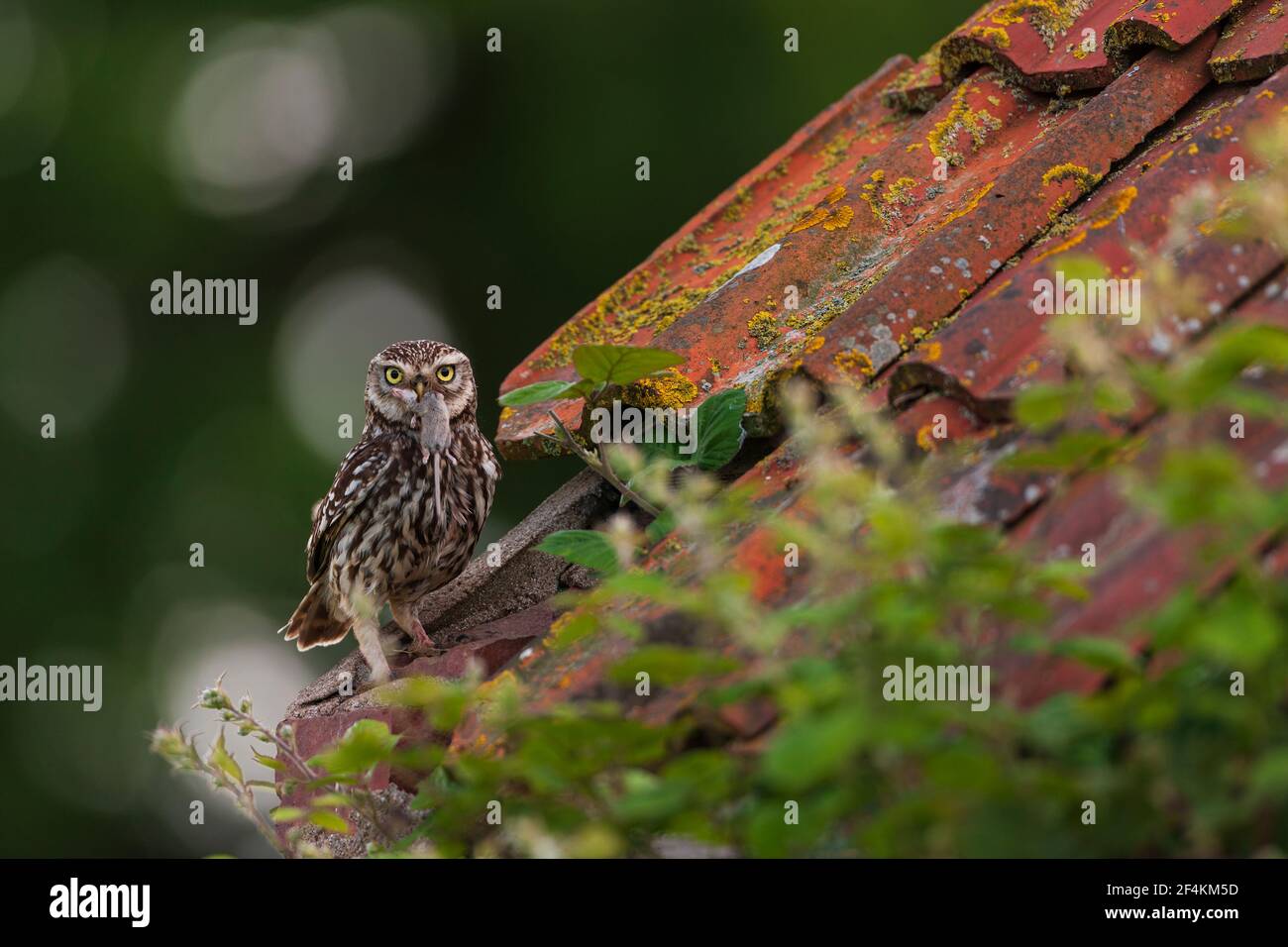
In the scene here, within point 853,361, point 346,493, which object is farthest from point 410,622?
point 853,361

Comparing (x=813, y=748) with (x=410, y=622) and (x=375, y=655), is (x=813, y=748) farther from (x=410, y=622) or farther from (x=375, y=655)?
(x=410, y=622)

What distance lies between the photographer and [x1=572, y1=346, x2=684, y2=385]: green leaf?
115 inches

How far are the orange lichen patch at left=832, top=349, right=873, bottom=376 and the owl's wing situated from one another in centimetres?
208

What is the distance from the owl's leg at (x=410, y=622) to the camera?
397cm

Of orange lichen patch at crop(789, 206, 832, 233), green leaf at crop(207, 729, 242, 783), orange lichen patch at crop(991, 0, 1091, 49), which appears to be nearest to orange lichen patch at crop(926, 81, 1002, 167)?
orange lichen patch at crop(991, 0, 1091, 49)

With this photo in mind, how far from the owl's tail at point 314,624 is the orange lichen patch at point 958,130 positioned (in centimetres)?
233

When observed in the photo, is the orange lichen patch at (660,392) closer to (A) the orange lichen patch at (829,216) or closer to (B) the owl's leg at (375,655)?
(A) the orange lichen patch at (829,216)

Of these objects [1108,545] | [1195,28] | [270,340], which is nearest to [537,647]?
[1108,545]

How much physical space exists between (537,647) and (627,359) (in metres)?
0.56

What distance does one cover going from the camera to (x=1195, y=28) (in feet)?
11.4

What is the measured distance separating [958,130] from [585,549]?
1762mm

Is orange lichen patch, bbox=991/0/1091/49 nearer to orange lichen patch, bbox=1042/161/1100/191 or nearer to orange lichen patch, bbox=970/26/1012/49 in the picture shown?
orange lichen patch, bbox=970/26/1012/49
